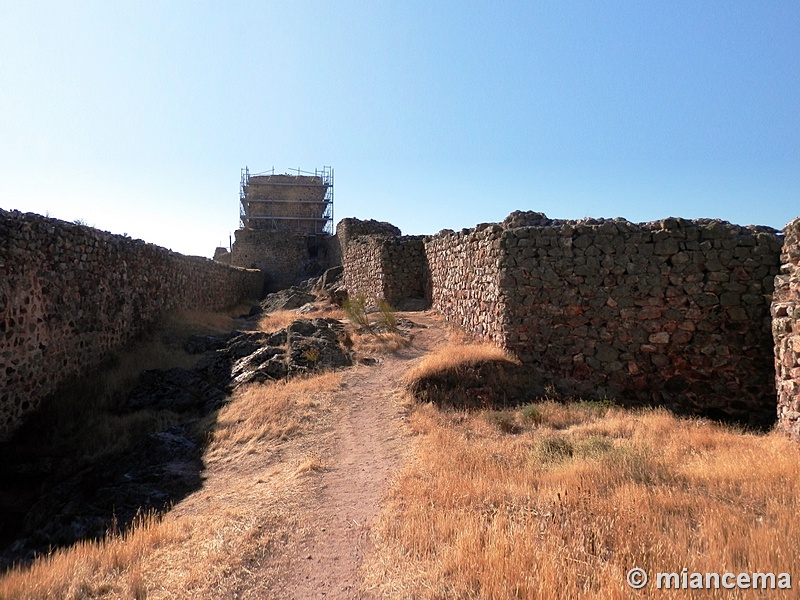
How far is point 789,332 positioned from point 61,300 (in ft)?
40.6

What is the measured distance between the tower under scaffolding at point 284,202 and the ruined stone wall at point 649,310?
2656cm

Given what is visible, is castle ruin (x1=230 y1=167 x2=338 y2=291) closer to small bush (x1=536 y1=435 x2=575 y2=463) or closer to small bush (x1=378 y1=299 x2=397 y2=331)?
small bush (x1=378 y1=299 x2=397 y2=331)

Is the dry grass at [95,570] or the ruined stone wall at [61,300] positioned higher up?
the ruined stone wall at [61,300]

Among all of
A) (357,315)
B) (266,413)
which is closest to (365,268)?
(357,315)

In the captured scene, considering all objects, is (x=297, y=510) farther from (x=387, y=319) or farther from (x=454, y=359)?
(x=387, y=319)

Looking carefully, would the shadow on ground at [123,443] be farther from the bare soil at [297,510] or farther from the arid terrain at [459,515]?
the bare soil at [297,510]

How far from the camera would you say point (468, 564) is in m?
3.37

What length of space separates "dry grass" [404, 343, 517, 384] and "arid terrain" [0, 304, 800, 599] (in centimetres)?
147

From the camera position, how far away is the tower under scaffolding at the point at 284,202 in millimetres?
34281

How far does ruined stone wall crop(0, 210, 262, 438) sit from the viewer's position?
7.82 m

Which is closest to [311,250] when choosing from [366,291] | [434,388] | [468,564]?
[366,291]

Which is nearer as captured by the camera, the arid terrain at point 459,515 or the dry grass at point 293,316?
the arid terrain at point 459,515

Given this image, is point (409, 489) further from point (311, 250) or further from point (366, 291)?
point (311, 250)

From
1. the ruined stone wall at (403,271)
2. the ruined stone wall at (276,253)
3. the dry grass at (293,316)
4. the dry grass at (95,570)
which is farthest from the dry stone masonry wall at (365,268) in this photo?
the dry grass at (95,570)
